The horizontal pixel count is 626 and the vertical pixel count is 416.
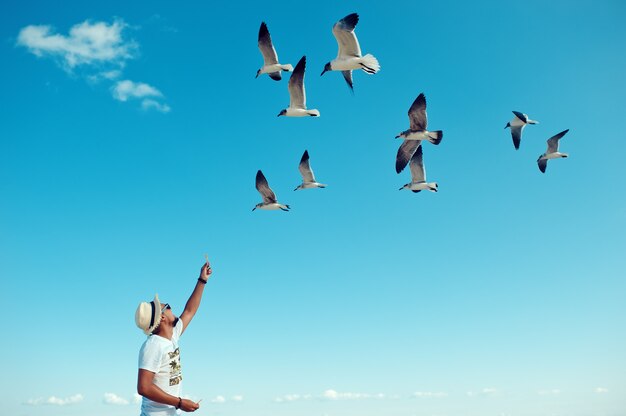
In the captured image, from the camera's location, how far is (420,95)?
1650 centimetres

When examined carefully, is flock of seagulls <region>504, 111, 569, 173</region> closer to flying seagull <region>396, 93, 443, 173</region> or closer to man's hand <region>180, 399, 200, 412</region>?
flying seagull <region>396, 93, 443, 173</region>

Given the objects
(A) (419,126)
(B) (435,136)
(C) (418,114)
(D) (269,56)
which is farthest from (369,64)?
(D) (269,56)

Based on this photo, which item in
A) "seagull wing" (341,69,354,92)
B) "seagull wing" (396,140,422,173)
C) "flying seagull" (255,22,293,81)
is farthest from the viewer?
"seagull wing" (396,140,422,173)

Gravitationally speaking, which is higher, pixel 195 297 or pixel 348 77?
pixel 348 77

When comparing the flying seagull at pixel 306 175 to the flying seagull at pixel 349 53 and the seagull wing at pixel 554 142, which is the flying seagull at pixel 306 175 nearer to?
the flying seagull at pixel 349 53

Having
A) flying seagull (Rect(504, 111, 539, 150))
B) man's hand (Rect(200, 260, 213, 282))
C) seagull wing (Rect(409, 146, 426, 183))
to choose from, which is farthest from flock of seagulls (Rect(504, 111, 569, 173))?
man's hand (Rect(200, 260, 213, 282))

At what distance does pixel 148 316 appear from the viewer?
565cm

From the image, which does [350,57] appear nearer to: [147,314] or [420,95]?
[420,95]

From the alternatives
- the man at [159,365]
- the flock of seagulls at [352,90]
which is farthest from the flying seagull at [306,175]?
the man at [159,365]

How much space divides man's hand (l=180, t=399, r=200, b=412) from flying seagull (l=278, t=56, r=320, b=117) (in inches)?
495

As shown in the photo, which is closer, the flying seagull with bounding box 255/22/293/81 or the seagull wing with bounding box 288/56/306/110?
the flying seagull with bounding box 255/22/293/81

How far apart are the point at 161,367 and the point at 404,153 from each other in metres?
14.0

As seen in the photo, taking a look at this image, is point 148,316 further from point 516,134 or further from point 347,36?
point 516,134

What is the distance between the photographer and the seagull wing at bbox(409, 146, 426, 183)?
19516mm
